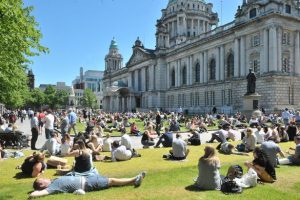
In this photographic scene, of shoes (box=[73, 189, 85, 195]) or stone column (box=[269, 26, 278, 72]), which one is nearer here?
shoes (box=[73, 189, 85, 195])

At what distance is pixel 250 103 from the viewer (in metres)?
38.1

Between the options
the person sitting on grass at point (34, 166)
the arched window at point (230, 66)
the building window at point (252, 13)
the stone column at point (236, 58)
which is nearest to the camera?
the person sitting on grass at point (34, 166)

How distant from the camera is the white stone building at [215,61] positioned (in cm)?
4641

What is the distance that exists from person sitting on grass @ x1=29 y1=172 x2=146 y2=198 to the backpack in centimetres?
247

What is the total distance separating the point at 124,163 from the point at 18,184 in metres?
4.71

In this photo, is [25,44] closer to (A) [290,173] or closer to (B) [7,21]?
(B) [7,21]

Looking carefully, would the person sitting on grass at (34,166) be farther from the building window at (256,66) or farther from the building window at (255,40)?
the building window at (255,40)

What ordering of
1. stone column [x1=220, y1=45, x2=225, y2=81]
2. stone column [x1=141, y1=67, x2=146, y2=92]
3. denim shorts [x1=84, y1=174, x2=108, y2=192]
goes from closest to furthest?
denim shorts [x1=84, y1=174, x2=108, y2=192]
stone column [x1=220, y1=45, x2=225, y2=81]
stone column [x1=141, y1=67, x2=146, y2=92]

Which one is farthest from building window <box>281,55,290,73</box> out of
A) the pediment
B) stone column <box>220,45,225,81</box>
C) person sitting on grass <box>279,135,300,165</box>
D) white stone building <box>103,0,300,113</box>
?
the pediment

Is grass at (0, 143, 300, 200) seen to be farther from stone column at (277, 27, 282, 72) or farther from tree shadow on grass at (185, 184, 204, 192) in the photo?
stone column at (277, 27, 282, 72)

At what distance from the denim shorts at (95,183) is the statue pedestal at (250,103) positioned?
30241mm

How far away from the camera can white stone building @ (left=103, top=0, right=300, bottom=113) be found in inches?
1827

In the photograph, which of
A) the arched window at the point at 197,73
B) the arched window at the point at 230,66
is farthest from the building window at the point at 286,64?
the arched window at the point at 197,73

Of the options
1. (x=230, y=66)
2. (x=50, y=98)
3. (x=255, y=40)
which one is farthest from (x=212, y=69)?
(x=50, y=98)
